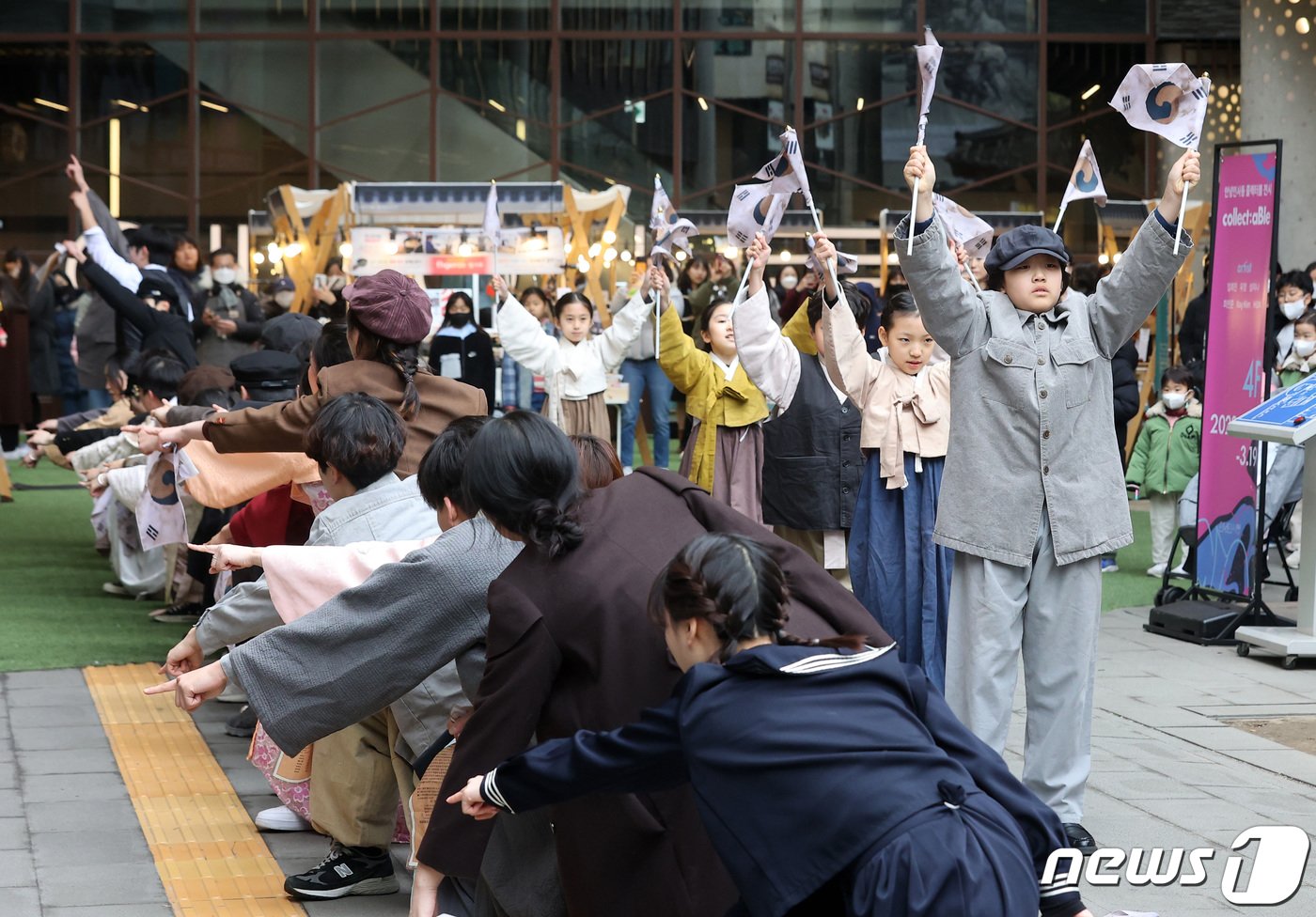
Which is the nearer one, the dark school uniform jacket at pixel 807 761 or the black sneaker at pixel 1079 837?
the dark school uniform jacket at pixel 807 761

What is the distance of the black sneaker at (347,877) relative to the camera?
4.64 m

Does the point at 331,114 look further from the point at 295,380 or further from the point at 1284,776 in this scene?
the point at 1284,776

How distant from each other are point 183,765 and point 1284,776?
3.88 metres

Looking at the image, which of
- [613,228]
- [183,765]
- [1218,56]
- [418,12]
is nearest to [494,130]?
[418,12]

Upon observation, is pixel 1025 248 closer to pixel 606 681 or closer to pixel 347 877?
pixel 606 681

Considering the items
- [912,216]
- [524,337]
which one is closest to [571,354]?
[524,337]

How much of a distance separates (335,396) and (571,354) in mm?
5417

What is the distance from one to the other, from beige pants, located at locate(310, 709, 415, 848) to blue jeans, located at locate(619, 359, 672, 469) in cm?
1034

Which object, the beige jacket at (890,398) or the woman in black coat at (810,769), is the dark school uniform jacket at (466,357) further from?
the woman in black coat at (810,769)

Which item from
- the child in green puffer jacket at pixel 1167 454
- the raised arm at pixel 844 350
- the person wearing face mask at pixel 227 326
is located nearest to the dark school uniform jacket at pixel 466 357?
the person wearing face mask at pixel 227 326

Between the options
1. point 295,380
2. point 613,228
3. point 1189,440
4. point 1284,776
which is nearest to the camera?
point 1284,776

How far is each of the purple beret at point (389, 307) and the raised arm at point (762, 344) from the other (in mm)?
1626

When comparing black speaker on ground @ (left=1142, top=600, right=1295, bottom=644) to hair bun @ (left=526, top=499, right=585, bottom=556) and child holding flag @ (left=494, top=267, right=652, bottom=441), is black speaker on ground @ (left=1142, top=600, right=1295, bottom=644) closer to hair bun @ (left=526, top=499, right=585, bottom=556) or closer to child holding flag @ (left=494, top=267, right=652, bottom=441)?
child holding flag @ (left=494, top=267, right=652, bottom=441)

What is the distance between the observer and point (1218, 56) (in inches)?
822
